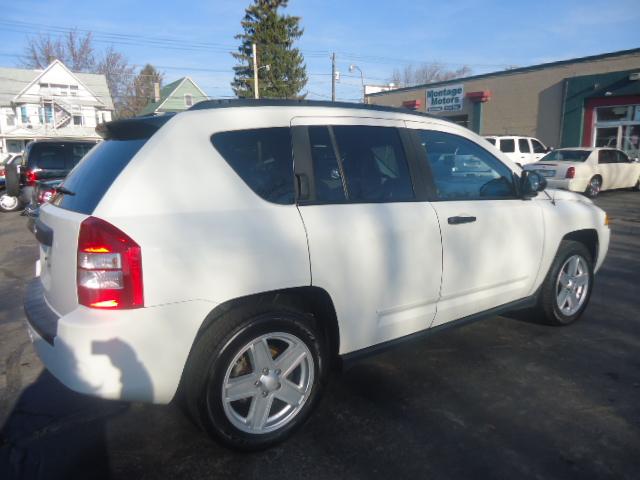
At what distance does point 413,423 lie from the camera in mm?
2885

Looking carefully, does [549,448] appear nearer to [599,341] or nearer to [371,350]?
[371,350]

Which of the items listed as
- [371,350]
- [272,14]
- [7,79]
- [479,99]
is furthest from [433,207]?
[7,79]

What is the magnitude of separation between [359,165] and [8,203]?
14722 mm

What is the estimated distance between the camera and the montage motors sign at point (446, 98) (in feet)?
94.8

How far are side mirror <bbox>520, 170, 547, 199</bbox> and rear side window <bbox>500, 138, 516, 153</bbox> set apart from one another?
15.9 meters

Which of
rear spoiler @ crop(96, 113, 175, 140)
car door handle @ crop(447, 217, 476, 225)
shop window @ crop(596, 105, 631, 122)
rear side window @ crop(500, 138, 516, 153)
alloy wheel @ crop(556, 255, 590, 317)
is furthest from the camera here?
shop window @ crop(596, 105, 631, 122)

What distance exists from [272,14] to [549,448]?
40668 mm

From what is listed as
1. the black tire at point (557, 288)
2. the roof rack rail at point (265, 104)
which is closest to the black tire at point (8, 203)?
the roof rack rail at point (265, 104)

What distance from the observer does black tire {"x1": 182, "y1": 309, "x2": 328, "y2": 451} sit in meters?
2.35

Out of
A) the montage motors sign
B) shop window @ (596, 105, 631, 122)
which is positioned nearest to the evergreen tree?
the montage motors sign

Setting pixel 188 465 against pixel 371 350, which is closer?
pixel 188 465

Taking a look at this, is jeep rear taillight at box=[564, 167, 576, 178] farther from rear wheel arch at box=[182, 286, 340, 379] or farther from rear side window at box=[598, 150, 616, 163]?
rear wheel arch at box=[182, 286, 340, 379]

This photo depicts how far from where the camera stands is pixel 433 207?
3174mm

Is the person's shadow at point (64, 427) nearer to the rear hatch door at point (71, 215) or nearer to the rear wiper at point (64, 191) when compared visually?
the rear hatch door at point (71, 215)
